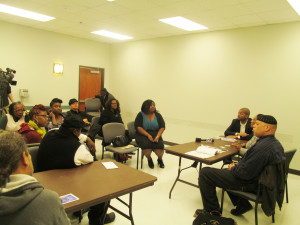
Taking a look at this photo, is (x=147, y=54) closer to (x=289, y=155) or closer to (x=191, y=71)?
(x=191, y=71)

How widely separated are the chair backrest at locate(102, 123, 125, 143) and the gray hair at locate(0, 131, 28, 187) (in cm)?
328

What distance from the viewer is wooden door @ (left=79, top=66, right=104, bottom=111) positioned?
7.41m

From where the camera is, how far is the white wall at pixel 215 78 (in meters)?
4.65

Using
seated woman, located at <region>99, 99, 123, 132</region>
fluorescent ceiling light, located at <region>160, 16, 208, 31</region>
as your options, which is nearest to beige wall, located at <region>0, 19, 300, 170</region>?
fluorescent ceiling light, located at <region>160, 16, 208, 31</region>

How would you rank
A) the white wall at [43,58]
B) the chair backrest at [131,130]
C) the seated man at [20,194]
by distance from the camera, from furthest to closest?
1. the white wall at [43,58]
2. the chair backrest at [131,130]
3. the seated man at [20,194]

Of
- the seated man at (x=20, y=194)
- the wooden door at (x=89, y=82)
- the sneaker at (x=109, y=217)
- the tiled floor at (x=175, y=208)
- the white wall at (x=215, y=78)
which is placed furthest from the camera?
the wooden door at (x=89, y=82)

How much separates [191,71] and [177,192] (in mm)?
3310

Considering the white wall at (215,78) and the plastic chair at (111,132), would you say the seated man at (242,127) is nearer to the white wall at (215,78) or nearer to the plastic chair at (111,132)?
the white wall at (215,78)

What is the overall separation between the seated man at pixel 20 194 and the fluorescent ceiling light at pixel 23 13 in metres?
4.57

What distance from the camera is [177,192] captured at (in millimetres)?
3521

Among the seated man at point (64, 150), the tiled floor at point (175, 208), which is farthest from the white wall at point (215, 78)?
the seated man at point (64, 150)

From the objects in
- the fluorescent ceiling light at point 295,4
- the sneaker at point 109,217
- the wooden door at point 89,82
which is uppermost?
the fluorescent ceiling light at point 295,4

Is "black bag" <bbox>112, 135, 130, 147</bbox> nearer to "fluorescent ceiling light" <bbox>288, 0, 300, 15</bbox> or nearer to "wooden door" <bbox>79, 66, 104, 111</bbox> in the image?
"fluorescent ceiling light" <bbox>288, 0, 300, 15</bbox>

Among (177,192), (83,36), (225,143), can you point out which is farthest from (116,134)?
(83,36)
